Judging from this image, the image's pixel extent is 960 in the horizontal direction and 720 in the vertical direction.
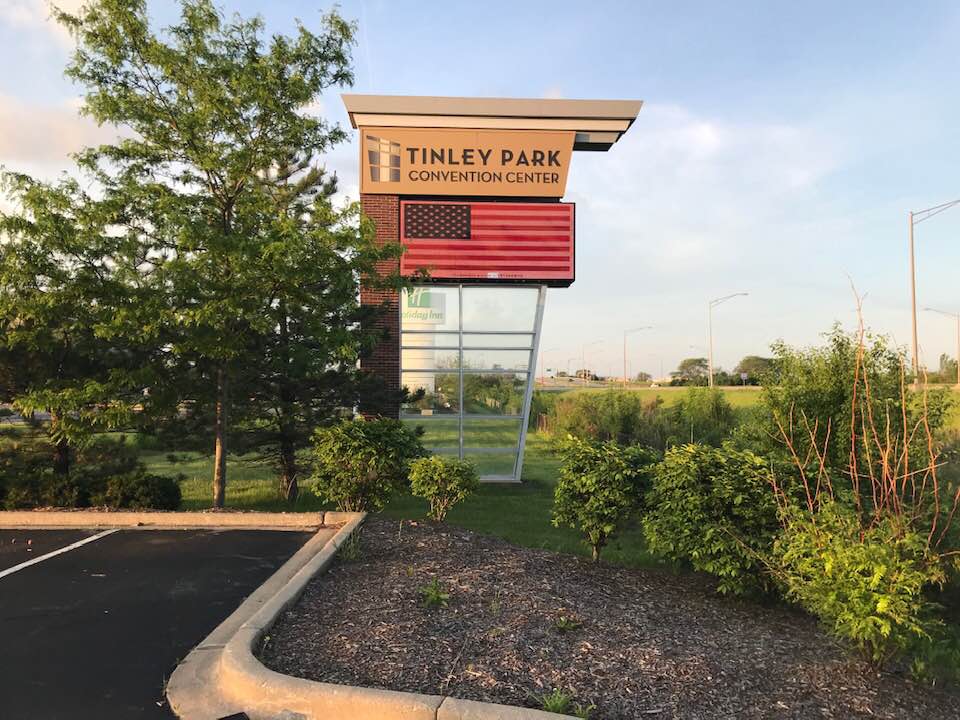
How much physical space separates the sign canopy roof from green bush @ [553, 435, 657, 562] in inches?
397

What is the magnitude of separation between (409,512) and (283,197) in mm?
6056

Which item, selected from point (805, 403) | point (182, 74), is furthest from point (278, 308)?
point (805, 403)

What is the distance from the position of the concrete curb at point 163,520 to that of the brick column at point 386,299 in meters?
5.80

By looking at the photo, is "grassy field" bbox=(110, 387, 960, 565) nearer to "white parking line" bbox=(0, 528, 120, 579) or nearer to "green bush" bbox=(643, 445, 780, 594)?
"green bush" bbox=(643, 445, 780, 594)

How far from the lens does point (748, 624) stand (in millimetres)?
5082

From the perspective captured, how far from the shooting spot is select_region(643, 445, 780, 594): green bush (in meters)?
5.49

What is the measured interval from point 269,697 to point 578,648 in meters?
1.90

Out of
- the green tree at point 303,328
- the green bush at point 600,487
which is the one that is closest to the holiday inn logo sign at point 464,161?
the green tree at point 303,328

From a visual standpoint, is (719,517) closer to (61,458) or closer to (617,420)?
(61,458)

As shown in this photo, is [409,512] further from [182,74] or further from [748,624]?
[182,74]

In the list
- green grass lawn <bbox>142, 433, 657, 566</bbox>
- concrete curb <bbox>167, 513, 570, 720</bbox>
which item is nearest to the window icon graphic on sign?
green grass lawn <bbox>142, 433, 657, 566</bbox>

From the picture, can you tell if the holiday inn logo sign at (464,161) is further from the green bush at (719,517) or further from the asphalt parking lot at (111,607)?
the green bush at (719,517)

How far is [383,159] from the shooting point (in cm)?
1453

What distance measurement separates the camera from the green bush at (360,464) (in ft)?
26.0
